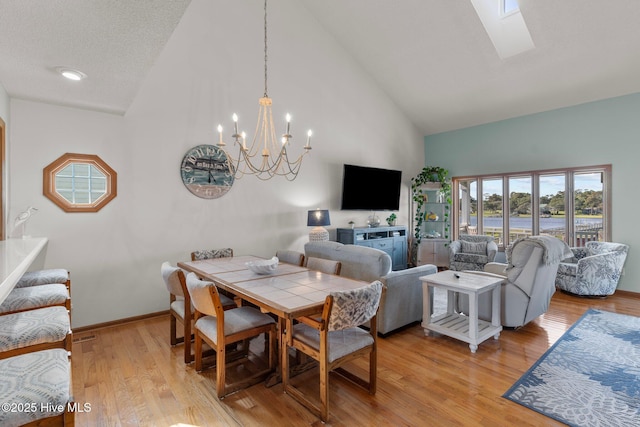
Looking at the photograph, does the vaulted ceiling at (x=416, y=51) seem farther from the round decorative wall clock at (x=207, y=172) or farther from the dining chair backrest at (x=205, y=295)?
the dining chair backrest at (x=205, y=295)

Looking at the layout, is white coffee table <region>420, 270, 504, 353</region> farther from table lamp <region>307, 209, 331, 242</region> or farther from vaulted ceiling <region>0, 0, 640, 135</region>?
vaulted ceiling <region>0, 0, 640, 135</region>

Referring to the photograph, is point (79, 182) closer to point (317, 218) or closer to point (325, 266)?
point (325, 266)

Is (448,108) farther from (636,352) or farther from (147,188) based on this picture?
(147,188)

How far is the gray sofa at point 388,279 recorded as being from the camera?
320cm

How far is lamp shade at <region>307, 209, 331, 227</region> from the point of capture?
16.9 ft

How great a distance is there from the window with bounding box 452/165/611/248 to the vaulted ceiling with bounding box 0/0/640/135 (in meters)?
1.22

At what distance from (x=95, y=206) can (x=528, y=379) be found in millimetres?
4512

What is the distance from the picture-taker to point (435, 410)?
84.0 inches

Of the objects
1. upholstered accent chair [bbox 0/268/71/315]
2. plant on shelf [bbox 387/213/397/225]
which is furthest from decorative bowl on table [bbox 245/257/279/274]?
plant on shelf [bbox 387/213/397/225]

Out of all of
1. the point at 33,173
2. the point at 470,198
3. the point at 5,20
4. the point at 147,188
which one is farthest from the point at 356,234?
the point at 5,20

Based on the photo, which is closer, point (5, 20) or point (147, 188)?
point (5, 20)

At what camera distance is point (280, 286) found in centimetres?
246

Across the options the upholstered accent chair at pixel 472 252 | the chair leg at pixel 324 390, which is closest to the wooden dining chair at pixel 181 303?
the chair leg at pixel 324 390

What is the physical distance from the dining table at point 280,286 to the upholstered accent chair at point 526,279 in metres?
1.90
